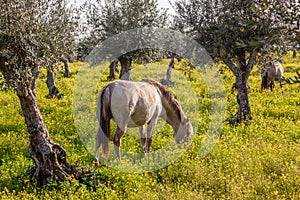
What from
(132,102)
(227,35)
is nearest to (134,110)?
(132,102)

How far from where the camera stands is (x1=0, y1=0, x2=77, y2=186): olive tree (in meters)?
7.16

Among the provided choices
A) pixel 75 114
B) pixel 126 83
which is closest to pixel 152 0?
pixel 75 114

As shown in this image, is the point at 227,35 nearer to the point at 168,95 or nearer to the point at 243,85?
the point at 243,85

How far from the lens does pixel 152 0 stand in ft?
77.8

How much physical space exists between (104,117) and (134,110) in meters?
1.09

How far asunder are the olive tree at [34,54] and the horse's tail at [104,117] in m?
1.44

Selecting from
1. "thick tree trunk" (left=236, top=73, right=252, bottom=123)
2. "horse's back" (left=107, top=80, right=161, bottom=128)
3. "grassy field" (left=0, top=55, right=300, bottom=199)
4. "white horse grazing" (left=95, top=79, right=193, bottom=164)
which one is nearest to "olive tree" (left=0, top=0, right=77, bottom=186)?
"grassy field" (left=0, top=55, right=300, bottom=199)

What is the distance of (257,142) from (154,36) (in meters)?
13.4

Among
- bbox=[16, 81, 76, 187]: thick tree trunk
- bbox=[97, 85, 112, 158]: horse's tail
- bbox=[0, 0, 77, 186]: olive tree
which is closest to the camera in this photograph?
bbox=[0, 0, 77, 186]: olive tree

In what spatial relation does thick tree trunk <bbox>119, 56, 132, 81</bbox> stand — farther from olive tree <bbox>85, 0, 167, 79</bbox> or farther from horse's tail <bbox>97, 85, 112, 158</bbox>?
horse's tail <bbox>97, 85, 112, 158</bbox>

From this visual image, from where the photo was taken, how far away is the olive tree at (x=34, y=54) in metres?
7.16

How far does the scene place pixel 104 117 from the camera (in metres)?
10.0

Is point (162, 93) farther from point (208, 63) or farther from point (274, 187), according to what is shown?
point (274, 187)

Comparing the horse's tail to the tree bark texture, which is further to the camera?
the tree bark texture
